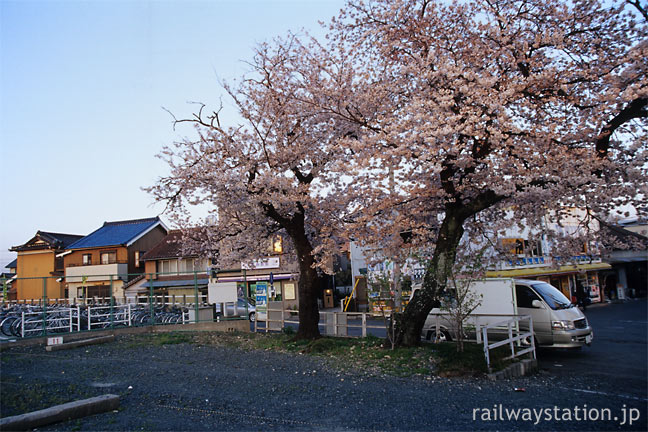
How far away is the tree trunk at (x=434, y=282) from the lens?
1049 cm

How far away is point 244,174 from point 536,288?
900cm

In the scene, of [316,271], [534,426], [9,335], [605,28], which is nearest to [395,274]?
[316,271]

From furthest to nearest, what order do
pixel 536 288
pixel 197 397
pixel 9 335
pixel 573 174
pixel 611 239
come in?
1. pixel 9 335
2. pixel 536 288
3. pixel 611 239
4. pixel 573 174
5. pixel 197 397

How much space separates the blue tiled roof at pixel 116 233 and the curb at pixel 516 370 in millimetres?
37564

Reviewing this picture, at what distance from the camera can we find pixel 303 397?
24.2 ft

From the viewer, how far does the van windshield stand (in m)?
11.7

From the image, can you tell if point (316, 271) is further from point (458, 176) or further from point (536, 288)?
point (536, 288)

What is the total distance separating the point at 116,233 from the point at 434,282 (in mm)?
39030

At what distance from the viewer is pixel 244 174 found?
13.0 m

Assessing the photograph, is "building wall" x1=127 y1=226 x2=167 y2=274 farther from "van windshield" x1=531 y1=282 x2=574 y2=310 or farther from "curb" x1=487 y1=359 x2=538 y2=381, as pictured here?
"curb" x1=487 y1=359 x2=538 y2=381

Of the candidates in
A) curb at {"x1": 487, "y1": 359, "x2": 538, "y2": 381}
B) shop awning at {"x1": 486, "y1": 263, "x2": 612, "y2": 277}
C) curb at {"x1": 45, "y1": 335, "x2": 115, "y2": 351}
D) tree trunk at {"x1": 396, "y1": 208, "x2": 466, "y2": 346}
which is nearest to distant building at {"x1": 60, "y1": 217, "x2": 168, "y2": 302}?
curb at {"x1": 45, "y1": 335, "x2": 115, "y2": 351}

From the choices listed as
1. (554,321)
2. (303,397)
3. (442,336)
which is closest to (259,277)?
(442,336)

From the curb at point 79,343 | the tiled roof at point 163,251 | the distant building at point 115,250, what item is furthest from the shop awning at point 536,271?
the distant building at point 115,250

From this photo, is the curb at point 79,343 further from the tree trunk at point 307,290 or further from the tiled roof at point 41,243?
the tiled roof at point 41,243
